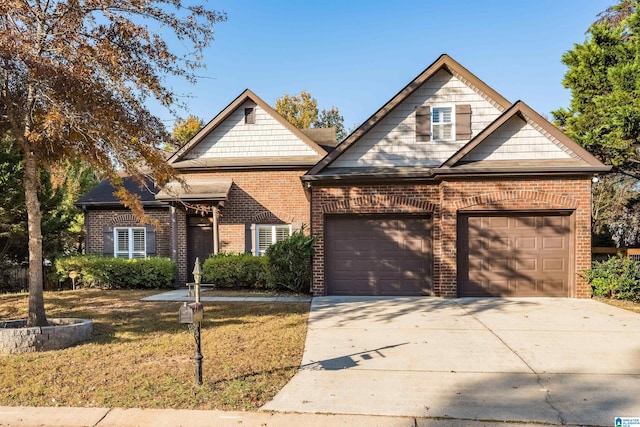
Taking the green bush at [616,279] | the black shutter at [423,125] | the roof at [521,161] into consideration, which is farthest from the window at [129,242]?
the green bush at [616,279]

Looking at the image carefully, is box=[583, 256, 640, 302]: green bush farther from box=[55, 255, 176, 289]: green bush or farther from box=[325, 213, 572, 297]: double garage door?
box=[55, 255, 176, 289]: green bush

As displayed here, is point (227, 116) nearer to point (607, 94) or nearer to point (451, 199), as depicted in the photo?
point (451, 199)

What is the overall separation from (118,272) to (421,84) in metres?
11.4

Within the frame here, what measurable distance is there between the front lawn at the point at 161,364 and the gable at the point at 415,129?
522 cm

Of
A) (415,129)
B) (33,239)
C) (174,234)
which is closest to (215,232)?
(174,234)

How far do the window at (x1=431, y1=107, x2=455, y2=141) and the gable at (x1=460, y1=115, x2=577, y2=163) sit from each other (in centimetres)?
113

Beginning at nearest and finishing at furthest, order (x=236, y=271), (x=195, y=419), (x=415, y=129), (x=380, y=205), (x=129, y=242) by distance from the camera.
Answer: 1. (x=195, y=419)
2. (x=380, y=205)
3. (x=415, y=129)
4. (x=236, y=271)
5. (x=129, y=242)

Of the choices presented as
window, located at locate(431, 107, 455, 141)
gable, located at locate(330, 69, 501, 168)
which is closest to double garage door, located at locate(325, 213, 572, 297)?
gable, located at locate(330, 69, 501, 168)

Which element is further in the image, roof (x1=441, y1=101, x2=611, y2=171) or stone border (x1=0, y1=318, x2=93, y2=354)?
roof (x1=441, y1=101, x2=611, y2=171)

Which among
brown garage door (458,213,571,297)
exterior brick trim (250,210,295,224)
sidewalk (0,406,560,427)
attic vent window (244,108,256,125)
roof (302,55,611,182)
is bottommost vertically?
sidewalk (0,406,560,427)

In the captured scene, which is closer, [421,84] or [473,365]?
[473,365]

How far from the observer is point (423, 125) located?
1170 cm

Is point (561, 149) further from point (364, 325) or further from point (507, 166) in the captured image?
point (364, 325)

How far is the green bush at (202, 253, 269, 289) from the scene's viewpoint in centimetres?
1240
